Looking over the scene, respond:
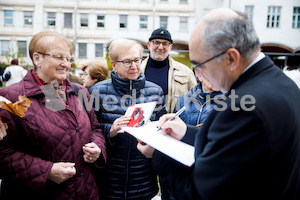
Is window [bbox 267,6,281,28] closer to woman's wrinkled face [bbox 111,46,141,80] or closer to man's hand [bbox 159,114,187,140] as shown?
woman's wrinkled face [bbox 111,46,141,80]

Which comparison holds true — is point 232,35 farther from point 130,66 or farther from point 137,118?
point 130,66

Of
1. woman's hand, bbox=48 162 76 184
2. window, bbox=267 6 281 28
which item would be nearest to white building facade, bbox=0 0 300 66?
window, bbox=267 6 281 28

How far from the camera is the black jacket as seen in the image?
0.92 m

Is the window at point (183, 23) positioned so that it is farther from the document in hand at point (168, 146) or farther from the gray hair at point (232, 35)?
the gray hair at point (232, 35)

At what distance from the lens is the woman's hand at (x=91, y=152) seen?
5.85ft

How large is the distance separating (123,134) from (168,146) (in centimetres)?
93

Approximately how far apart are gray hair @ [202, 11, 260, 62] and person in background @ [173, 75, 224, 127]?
0.95 metres

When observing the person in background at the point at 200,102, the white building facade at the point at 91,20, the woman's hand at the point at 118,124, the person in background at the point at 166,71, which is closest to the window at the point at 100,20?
the white building facade at the point at 91,20

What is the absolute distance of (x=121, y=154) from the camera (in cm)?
219

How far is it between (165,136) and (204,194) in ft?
1.99

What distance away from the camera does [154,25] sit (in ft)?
84.1

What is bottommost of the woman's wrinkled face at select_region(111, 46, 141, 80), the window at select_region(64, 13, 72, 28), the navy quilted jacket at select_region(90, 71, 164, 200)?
the navy quilted jacket at select_region(90, 71, 164, 200)

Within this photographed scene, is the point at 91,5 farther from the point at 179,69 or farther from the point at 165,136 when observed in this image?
the point at 165,136

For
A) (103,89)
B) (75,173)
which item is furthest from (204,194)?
(103,89)
